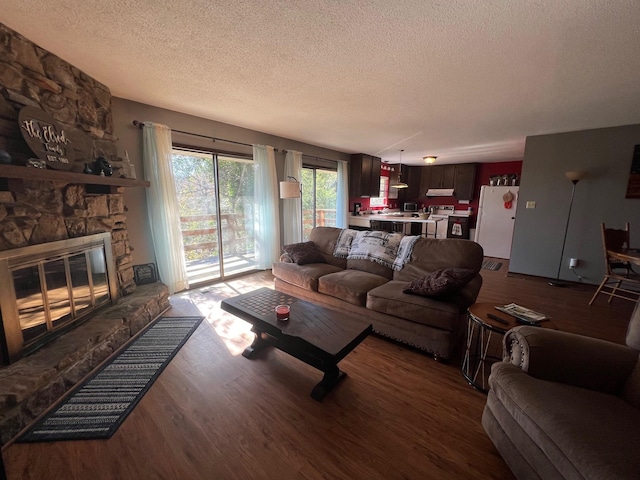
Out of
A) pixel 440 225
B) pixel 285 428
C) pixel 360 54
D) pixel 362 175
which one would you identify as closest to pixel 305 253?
pixel 285 428

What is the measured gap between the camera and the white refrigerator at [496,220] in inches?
217

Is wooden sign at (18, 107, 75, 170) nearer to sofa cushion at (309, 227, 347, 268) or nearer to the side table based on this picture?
sofa cushion at (309, 227, 347, 268)

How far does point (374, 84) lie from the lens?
2.28 m

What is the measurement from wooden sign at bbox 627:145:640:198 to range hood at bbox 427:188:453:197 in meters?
3.86

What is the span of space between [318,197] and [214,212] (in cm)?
248

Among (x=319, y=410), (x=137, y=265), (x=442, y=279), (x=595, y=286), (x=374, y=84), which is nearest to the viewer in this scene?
(x=319, y=410)

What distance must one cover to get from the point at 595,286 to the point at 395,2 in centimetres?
487

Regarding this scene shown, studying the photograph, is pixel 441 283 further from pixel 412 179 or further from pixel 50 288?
pixel 412 179

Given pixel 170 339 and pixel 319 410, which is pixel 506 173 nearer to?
pixel 319 410

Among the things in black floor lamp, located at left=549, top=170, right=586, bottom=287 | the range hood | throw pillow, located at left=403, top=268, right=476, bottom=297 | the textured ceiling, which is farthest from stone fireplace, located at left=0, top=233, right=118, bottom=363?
the range hood

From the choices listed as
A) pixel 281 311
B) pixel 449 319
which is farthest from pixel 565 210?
pixel 281 311

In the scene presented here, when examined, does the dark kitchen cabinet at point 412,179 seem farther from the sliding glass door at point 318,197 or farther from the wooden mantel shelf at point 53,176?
the wooden mantel shelf at point 53,176

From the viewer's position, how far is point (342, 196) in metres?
5.89

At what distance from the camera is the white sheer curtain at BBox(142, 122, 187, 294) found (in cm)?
295
